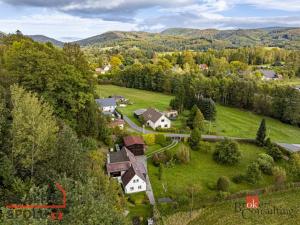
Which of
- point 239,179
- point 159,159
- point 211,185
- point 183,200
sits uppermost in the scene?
point 159,159

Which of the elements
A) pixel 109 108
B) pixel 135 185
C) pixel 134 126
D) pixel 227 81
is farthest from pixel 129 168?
pixel 227 81

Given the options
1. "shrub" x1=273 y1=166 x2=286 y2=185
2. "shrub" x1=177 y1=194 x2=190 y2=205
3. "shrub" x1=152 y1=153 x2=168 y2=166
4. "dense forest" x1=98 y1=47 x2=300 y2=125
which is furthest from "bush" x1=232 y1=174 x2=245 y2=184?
"dense forest" x1=98 y1=47 x2=300 y2=125

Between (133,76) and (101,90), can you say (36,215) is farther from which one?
(133,76)

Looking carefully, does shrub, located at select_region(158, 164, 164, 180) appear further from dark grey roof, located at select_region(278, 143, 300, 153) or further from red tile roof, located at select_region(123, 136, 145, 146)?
dark grey roof, located at select_region(278, 143, 300, 153)

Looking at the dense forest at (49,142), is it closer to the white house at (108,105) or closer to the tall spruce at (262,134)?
the white house at (108,105)

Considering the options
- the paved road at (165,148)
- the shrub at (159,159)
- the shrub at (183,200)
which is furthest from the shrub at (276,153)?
the shrub at (183,200)

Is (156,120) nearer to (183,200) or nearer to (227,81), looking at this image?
(183,200)
